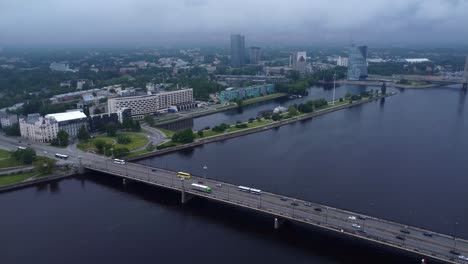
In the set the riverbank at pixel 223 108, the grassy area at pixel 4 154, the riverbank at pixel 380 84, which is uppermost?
the riverbank at pixel 380 84

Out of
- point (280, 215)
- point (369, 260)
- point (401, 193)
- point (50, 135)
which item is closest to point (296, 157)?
point (401, 193)

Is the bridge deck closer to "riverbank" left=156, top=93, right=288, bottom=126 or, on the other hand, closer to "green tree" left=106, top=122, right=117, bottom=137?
"green tree" left=106, top=122, right=117, bottom=137

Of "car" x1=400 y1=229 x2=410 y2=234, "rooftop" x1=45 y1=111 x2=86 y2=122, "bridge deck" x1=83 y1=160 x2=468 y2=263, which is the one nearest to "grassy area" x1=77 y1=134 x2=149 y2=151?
"rooftop" x1=45 y1=111 x2=86 y2=122

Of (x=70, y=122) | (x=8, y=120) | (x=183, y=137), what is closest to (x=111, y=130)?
(x=70, y=122)

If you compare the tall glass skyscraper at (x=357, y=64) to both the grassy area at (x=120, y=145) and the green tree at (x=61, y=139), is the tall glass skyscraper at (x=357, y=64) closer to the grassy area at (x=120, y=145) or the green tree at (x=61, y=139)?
the grassy area at (x=120, y=145)

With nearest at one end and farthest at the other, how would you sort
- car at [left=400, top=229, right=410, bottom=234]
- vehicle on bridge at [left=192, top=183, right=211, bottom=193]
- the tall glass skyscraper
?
1. car at [left=400, top=229, right=410, bottom=234]
2. vehicle on bridge at [left=192, top=183, right=211, bottom=193]
3. the tall glass skyscraper

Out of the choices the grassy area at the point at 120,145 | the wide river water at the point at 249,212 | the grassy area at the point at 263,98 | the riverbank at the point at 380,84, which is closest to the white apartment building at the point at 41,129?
the grassy area at the point at 120,145

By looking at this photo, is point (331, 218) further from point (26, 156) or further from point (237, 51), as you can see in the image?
point (237, 51)
